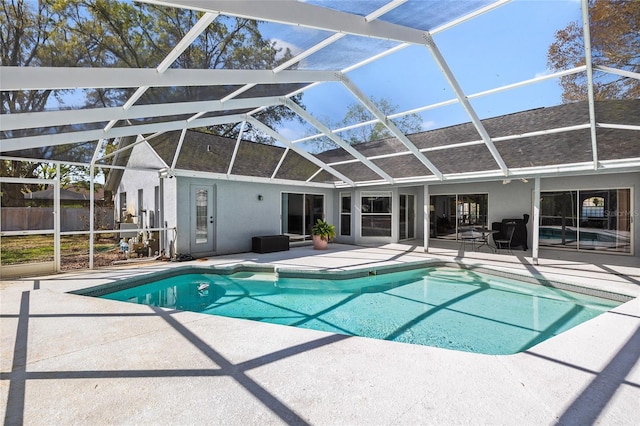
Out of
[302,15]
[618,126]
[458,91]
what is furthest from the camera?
[618,126]

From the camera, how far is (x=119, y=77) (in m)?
3.65

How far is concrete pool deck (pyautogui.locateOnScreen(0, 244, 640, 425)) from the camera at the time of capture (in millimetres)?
2379

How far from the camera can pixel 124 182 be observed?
12734 millimetres

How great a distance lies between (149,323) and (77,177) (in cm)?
2002

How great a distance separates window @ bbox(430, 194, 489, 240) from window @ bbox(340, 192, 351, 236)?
12.3 feet

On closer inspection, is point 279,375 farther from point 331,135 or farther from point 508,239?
point 508,239

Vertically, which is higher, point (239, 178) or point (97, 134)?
point (97, 134)

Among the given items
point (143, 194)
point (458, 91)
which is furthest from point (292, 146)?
point (143, 194)

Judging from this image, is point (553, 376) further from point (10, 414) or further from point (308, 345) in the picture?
point (10, 414)

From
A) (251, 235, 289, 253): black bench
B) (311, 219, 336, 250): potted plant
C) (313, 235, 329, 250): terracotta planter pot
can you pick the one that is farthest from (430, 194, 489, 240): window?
(251, 235, 289, 253): black bench

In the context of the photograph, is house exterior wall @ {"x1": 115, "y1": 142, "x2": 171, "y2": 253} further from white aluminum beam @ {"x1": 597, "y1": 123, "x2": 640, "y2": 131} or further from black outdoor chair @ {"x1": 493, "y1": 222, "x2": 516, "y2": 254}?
black outdoor chair @ {"x1": 493, "y1": 222, "x2": 516, "y2": 254}

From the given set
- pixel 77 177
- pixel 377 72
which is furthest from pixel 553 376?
pixel 77 177

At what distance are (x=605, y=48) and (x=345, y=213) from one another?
398 inches

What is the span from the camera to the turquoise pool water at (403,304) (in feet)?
16.1
